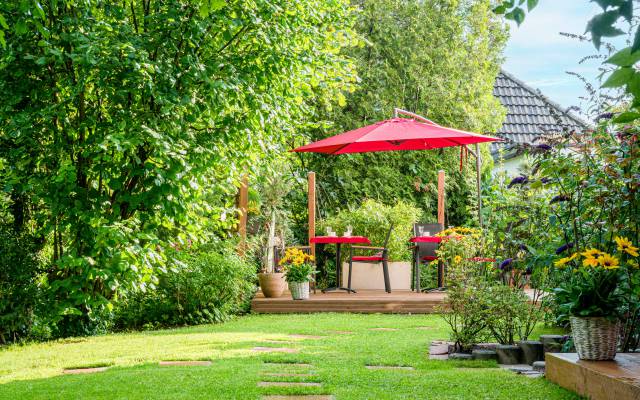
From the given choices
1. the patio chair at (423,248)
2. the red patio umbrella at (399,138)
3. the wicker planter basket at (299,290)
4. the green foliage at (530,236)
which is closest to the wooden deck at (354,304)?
the wicker planter basket at (299,290)

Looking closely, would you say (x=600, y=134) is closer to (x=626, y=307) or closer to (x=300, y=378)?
(x=626, y=307)

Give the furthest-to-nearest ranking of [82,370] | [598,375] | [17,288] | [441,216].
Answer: [441,216]
[17,288]
[82,370]
[598,375]

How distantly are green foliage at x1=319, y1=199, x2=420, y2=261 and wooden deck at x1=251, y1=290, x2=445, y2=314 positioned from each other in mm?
1671

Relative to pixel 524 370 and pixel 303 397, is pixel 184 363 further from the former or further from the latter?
pixel 524 370

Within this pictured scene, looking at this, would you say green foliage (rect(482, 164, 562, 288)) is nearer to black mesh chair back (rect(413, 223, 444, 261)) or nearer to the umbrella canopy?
the umbrella canopy

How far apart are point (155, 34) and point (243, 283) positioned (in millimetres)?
3508

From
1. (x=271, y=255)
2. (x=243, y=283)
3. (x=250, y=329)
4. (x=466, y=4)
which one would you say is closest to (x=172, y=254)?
(x=250, y=329)

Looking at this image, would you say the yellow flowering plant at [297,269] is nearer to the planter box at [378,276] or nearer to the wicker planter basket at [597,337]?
the planter box at [378,276]

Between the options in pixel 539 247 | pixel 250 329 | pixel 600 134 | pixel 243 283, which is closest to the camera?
pixel 600 134

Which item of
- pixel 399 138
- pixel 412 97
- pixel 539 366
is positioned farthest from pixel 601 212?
pixel 412 97

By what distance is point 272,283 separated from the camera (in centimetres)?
941

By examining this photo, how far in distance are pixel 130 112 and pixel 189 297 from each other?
2570 millimetres

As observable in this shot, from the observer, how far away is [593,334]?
3496 millimetres

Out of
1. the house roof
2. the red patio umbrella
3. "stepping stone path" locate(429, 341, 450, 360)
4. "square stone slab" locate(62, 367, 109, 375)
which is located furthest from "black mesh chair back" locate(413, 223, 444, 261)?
"square stone slab" locate(62, 367, 109, 375)
